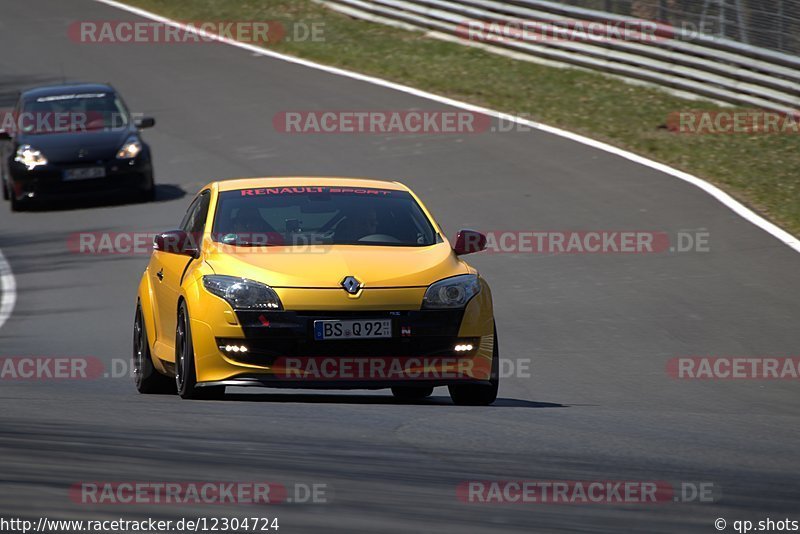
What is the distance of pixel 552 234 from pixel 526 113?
7834mm

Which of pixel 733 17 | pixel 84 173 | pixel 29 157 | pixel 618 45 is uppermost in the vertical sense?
pixel 733 17

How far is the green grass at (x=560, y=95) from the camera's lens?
21.4 metres

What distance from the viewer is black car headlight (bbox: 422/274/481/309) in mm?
9366

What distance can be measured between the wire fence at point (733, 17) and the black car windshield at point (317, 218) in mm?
15397

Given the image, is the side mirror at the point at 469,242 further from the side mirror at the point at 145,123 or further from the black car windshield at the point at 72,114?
the black car windshield at the point at 72,114

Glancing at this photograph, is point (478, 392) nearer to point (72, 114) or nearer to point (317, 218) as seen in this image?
point (317, 218)

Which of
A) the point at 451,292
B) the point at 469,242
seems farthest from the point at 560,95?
the point at 451,292

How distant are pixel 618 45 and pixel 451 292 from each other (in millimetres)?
19016

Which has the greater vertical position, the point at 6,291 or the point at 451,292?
the point at 451,292

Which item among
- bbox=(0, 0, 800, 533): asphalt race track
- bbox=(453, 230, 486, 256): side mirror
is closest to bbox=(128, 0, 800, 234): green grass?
bbox=(0, 0, 800, 533): asphalt race track

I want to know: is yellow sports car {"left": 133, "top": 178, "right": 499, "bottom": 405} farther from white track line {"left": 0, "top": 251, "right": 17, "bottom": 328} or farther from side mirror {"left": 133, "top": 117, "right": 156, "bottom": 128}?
side mirror {"left": 133, "top": 117, "right": 156, "bottom": 128}

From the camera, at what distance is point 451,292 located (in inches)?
373

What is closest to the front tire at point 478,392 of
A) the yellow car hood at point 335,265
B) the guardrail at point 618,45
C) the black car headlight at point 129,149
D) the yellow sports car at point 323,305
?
the yellow sports car at point 323,305

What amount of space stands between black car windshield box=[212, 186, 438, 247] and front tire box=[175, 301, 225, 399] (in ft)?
2.20
